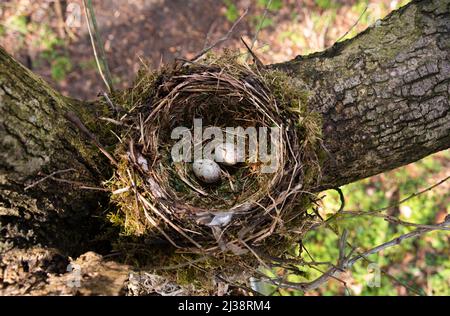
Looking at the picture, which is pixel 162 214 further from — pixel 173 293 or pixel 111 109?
pixel 173 293

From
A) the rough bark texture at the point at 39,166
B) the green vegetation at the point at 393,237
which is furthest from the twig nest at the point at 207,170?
the green vegetation at the point at 393,237

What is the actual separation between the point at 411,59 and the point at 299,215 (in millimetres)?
713

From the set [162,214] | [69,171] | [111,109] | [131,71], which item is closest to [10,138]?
[69,171]

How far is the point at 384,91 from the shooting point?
1610 mm

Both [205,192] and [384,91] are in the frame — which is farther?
[205,192]

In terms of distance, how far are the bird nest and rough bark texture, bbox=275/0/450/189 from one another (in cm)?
10

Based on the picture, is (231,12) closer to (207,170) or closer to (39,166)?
(207,170)

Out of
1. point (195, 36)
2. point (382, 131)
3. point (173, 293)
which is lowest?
point (173, 293)

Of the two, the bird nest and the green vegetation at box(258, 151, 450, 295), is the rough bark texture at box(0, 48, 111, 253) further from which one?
the green vegetation at box(258, 151, 450, 295)

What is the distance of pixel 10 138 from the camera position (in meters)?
1.18

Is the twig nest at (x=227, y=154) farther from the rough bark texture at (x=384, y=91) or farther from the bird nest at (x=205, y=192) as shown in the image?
the rough bark texture at (x=384, y=91)

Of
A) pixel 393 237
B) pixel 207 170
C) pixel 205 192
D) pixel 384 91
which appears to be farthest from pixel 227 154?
pixel 393 237

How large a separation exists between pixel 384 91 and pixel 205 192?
32.3 inches

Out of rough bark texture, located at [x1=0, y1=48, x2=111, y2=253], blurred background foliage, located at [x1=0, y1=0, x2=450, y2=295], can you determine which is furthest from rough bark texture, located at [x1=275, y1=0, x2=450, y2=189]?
blurred background foliage, located at [x1=0, y1=0, x2=450, y2=295]
